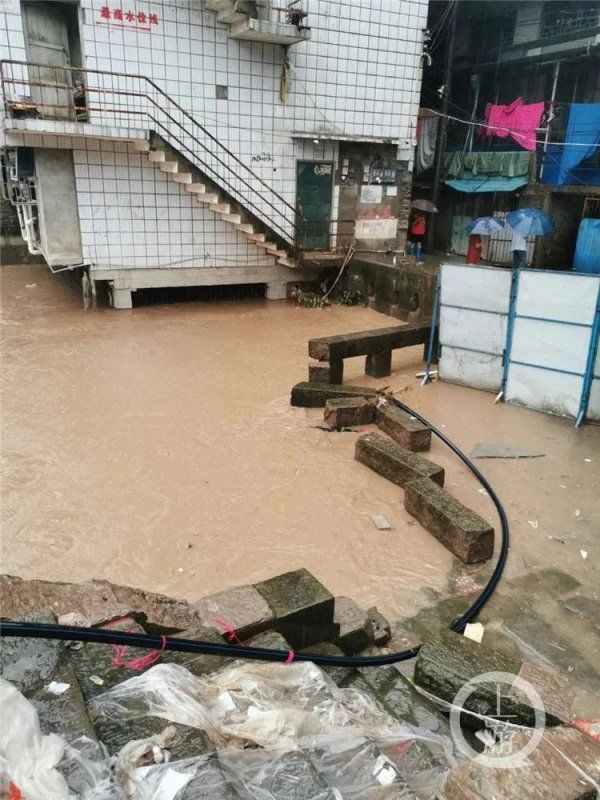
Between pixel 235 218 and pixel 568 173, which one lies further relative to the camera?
pixel 568 173

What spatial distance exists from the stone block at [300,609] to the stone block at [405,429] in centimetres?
410

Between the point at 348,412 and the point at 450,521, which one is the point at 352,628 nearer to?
the point at 450,521

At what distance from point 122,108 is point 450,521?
38.9 feet

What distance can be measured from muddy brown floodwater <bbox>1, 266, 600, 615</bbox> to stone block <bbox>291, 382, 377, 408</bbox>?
0.22 meters

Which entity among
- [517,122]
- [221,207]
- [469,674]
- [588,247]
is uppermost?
[517,122]

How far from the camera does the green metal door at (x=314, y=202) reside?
1590cm

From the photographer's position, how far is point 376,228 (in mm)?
17375

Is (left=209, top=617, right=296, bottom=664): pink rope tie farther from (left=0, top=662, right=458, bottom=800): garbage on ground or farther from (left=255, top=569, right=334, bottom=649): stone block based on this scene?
(left=0, top=662, right=458, bottom=800): garbage on ground

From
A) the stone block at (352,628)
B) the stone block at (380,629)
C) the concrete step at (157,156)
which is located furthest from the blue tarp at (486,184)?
the stone block at (352,628)

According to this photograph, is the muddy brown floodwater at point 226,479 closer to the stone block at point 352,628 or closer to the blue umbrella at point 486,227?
the stone block at point 352,628

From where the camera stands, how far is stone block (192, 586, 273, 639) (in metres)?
3.72

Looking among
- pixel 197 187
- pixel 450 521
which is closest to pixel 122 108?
pixel 197 187

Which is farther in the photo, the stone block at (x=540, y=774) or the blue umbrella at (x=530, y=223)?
the blue umbrella at (x=530, y=223)

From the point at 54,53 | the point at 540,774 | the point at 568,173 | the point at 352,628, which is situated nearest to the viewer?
the point at 540,774
